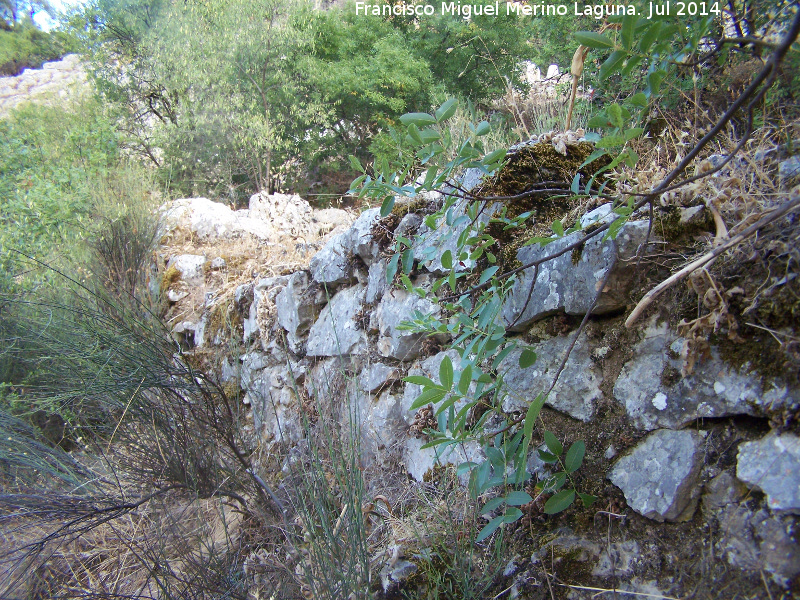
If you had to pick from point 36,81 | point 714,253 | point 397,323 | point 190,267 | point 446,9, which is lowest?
point 190,267

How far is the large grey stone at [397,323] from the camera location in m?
2.43

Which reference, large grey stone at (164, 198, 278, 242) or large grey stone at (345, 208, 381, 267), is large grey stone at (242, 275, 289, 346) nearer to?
large grey stone at (345, 208, 381, 267)

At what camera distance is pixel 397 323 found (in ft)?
8.20

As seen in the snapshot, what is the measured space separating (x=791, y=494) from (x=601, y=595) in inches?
20.9

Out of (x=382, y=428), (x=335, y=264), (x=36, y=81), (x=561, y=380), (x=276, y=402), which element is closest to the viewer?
(x=561, y=380)

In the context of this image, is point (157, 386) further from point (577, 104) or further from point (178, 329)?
point (577, 104)

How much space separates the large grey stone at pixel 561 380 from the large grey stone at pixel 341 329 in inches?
47.2

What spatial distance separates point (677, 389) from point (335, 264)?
2274 millimetres

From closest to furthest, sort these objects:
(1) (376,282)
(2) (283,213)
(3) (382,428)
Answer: (3) (382,428) → (1) (376,282) → (2) (283,213)

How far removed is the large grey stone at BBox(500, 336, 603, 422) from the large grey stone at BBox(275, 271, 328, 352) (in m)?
1.85

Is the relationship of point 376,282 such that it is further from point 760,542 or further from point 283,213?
point 283,213

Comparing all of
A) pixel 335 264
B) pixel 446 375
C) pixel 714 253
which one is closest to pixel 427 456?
pixel 446 375

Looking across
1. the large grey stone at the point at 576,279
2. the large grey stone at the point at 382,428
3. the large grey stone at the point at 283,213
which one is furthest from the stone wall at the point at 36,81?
the large grey stone at the point at 576,279

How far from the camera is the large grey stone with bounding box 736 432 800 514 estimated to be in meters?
1.03
